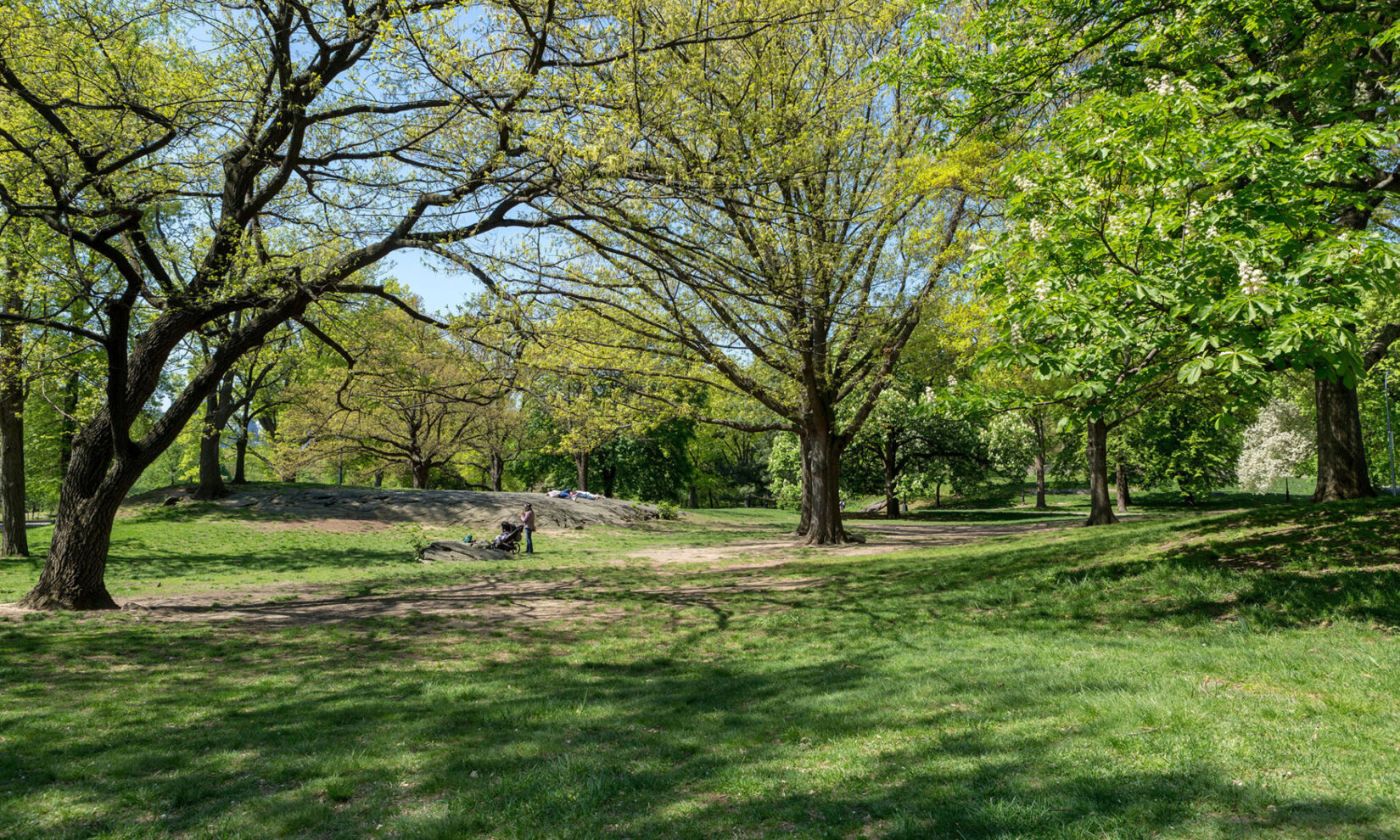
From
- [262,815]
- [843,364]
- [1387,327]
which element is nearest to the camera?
[262,815]

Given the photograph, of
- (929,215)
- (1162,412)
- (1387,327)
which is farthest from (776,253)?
(1162,412)

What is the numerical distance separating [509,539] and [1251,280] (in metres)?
18.3

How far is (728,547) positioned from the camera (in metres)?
22.5

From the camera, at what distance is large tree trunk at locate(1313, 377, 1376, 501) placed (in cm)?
1238

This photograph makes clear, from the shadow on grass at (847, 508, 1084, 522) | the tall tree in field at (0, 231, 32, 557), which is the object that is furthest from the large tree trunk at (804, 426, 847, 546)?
the tall tree in field at (0, 231, 32, 557)

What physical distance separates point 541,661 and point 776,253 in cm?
1026

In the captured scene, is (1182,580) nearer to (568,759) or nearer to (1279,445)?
(568,759)

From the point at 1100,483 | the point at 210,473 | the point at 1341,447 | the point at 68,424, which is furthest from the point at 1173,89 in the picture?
the point at 68,424

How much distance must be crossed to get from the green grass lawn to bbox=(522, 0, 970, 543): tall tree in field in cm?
431

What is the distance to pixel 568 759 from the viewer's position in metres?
4.62

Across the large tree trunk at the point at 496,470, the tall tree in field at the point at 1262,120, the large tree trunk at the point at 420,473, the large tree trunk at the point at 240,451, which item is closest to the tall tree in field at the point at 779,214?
the tall tree in field at the point at 1262,120

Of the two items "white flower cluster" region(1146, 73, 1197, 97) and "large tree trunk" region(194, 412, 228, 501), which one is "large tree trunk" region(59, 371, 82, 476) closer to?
"large tree trunk" region(194, 412, 228, 501)

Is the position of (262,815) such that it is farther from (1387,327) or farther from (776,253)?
(1387,327)

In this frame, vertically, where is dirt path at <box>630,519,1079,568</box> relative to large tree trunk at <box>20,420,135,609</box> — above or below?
below
